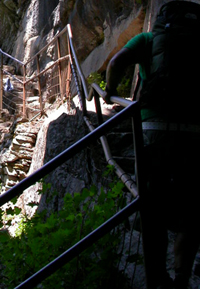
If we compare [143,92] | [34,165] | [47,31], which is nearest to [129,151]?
[143,92]

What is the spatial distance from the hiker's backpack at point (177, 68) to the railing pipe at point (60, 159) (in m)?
0.39

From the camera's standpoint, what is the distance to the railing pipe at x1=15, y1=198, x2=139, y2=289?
1.38 m

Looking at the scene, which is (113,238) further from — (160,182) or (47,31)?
(47,31)

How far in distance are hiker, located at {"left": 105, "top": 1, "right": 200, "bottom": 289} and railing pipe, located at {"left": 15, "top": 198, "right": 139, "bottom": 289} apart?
26 centimetres

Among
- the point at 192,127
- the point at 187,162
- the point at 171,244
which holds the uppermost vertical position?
the point at 192,127

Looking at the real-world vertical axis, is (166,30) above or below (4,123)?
above

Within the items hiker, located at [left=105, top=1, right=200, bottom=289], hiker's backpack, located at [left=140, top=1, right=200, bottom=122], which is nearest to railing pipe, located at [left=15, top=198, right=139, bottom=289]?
hiker, located at [left=105, top=1, right=200, bottom=289]

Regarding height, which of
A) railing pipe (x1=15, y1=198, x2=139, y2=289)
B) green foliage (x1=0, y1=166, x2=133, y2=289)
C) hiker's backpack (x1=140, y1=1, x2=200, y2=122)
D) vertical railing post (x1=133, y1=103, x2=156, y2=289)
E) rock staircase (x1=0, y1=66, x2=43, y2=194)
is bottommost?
rock staircase (x1=0, y1=66, x2=43, y2=194)

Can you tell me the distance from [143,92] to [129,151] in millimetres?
1851

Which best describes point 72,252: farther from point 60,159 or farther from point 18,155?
point 18,155

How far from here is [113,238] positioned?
6.12 feet

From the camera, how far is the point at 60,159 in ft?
4.69

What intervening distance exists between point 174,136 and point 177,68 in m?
0.35

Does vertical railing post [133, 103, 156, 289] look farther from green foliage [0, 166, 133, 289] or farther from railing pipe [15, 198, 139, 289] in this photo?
green foliage [0, 166, 133, 289]
